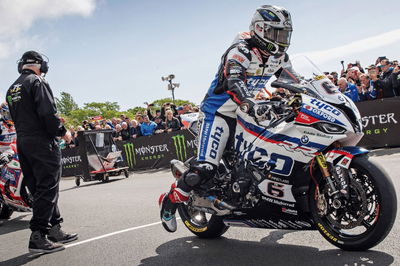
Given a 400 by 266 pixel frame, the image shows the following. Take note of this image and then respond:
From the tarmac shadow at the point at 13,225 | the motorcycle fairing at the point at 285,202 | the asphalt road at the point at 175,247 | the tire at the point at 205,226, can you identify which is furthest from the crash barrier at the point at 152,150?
the motorcycle fairing at the point at 285,202

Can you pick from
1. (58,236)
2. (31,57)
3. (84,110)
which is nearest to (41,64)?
(31,57)

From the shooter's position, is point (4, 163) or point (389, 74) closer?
point (4, 163)

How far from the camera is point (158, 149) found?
53.0 ft

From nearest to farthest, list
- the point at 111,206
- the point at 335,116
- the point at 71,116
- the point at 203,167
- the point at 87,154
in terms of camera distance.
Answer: the point at 335,116
the point at 203,167
the point at 111,206
the point at 87,154
the point at 71,116

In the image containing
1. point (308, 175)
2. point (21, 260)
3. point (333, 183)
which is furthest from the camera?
point (21, 260)

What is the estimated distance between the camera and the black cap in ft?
16.7

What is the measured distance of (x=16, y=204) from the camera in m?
6.72

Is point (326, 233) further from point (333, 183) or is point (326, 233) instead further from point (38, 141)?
point (38, 141)

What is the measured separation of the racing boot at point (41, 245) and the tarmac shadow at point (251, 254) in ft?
4.12

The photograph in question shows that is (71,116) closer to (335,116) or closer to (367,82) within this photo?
(367,82)

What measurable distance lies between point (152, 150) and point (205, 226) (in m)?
11.9

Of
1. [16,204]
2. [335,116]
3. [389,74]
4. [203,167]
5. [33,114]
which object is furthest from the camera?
[389,74]

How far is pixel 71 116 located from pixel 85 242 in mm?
97374

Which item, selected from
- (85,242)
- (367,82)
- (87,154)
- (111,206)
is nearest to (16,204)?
(111,206)
